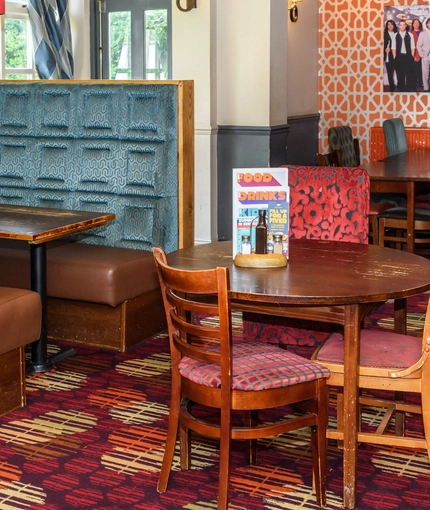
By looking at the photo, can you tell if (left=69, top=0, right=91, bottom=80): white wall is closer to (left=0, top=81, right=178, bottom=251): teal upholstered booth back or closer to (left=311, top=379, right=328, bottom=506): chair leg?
(left=0, top=81, right=178, bottom=251): teal upholstered booth back

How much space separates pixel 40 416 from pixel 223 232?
3.78 meters

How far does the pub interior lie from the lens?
9.52ft

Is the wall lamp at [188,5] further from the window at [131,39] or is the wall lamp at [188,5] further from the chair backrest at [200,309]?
the chair backrest at [200,309]

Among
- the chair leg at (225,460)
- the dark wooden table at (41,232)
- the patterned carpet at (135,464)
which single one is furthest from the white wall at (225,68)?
the chair leg at (225,460)

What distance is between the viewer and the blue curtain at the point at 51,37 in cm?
737

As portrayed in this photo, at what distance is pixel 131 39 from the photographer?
7805mm

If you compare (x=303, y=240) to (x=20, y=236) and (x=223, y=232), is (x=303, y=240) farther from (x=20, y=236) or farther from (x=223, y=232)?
(x=223, y=232)

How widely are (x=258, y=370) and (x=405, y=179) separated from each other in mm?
3259

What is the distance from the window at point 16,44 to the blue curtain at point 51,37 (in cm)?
28

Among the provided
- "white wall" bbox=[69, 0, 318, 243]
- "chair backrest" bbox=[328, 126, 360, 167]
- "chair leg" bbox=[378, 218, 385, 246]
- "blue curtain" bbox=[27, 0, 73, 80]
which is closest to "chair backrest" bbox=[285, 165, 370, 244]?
"chair leg" bbox=[378, 218, 385, 246]

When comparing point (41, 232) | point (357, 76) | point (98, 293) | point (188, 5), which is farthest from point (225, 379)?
point (357, 76)

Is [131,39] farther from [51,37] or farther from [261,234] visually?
[261,234]

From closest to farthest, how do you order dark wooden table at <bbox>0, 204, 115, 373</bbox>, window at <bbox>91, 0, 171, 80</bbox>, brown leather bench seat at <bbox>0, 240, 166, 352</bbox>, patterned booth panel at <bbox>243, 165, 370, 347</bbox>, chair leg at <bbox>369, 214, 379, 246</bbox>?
patterned booth panel at <bbox>243, 165, 370, 347</bbox> → dark wooden table at <bbox>0, 204, 115, 373</bbox> → brown leather bench seat at <bbox>0, 240, 166, 352</bbox> → chair leg at <bbox>369, 214, 379, 246</bbox> → window at <bbox>91, 0, 171, 80</bbox>

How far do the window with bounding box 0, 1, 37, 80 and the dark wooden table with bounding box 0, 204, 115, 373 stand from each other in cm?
333
